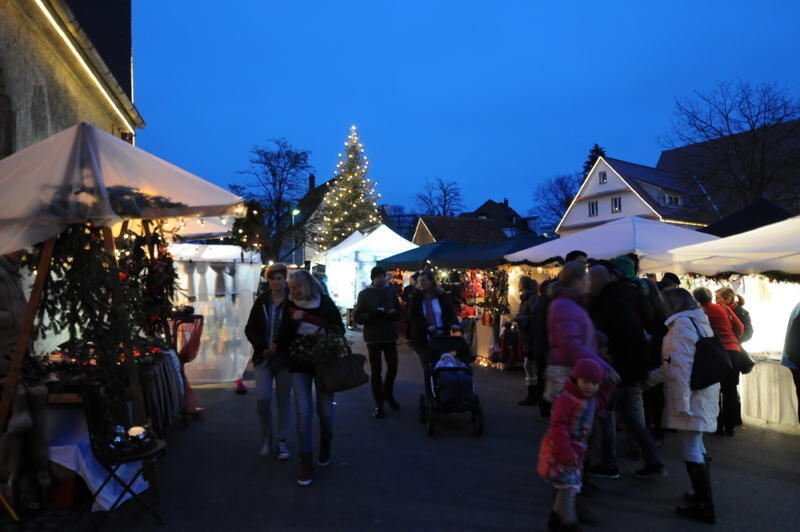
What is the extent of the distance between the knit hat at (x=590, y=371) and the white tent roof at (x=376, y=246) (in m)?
14.6

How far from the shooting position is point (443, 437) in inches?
251

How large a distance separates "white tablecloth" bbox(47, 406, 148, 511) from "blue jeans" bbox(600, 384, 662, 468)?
3.95 meters

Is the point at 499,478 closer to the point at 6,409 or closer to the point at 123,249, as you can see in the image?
the point at 6,409

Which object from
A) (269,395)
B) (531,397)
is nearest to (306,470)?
(269,395)

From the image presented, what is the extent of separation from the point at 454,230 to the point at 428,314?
39453 millimetres

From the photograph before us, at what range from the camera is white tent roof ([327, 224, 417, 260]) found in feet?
59.7

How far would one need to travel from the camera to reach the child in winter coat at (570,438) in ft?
12.2

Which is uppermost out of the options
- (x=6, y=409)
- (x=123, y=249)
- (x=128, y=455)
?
(x=123, y=249)

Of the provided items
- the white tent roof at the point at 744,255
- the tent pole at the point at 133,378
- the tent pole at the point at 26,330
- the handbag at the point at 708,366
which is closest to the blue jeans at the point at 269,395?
the tent pole at the point at 133,378

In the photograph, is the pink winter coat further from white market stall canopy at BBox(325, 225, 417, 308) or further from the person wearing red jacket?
white market stall canopy at BBox(325, 225, 417, 308)

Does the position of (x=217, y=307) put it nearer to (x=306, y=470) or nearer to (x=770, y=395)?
(x=306, y=470)

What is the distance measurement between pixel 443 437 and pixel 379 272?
7.71ft

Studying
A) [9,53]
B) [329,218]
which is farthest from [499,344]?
[329,218]

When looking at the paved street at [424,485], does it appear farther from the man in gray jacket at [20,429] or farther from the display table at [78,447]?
the man in gray jacket at [20,429]
